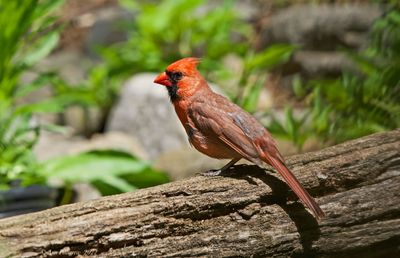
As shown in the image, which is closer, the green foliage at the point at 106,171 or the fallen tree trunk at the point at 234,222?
the fallen tree trunk at the point at 234,222

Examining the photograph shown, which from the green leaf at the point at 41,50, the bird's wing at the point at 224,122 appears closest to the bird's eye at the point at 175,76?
the bird's wing at the point at 224,122

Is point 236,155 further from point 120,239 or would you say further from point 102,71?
point 102,71

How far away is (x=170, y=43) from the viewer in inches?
263

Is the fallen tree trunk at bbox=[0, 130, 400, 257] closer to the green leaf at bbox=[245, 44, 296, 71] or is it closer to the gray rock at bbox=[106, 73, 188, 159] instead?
the green leaf at bbox=[245, 44, 296, 71]

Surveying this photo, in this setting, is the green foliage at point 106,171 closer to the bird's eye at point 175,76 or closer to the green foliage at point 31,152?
the green foliage at point 31,152

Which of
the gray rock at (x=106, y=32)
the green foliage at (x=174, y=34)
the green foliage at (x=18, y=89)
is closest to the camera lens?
the green foliage at (x=18, y=89)

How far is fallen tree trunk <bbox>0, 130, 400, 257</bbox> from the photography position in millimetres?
2756

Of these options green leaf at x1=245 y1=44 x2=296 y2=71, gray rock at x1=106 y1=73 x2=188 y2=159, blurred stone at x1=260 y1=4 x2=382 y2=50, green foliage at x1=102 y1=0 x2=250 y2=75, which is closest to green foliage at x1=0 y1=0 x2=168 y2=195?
green leaf at x1=245 y1=44 x2=296 y2=71

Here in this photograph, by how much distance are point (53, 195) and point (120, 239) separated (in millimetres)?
2306

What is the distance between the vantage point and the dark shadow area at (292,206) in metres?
2.79

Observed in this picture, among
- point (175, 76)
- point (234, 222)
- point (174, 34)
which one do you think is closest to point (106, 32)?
point (174, 34)

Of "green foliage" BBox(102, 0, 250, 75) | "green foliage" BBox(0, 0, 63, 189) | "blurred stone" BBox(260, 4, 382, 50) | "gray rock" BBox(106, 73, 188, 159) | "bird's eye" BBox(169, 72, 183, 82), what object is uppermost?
"bird's eye" BBox(169, 72, 183, 82)

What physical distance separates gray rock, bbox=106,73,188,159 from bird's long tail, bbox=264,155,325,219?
384 cm

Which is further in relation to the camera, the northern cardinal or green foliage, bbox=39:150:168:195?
green foliage, bbox=39:150:168:195
